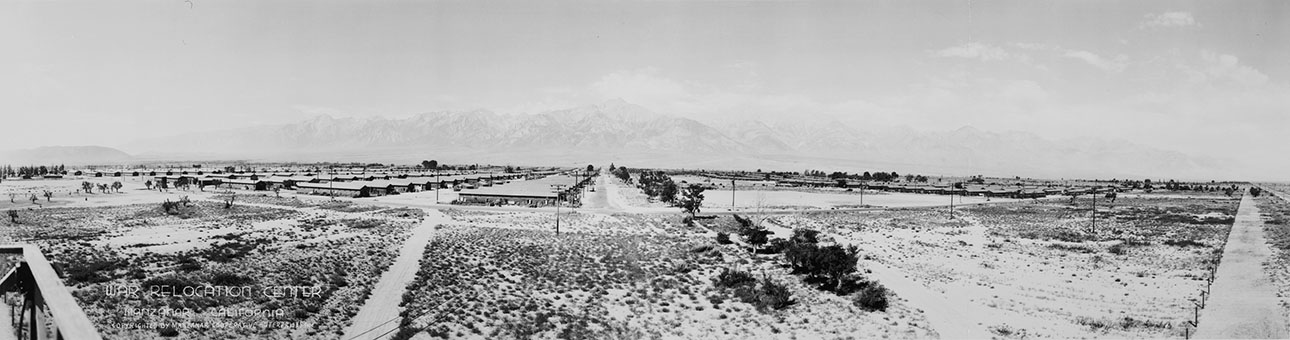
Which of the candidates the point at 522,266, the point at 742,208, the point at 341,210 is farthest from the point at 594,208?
the point at 522,266

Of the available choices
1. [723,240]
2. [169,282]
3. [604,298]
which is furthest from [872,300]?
[169,282]

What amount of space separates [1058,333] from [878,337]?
651 cm

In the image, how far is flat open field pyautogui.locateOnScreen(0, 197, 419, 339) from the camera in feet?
58.2

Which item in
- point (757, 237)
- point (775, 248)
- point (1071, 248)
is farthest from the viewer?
point (1071, 248)

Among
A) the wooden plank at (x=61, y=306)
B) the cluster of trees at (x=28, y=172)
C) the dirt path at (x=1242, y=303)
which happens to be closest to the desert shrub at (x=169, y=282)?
the wooden plank at (x=61, y=306)

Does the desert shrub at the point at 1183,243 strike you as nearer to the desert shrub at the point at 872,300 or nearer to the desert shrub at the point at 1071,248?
the desert shrub at the point at 1071,248

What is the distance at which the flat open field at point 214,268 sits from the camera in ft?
58.2

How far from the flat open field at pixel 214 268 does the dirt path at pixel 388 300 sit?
0.44 meters

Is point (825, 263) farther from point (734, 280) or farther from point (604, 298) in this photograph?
point (604, 298)

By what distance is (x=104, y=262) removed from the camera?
942 inches

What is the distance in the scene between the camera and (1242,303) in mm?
23797

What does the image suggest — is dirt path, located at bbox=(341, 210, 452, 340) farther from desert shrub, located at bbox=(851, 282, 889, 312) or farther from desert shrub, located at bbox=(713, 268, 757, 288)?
desert shrub, located at bbox=(851, 282, 889, 312)

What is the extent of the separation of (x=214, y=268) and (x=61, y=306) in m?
26.8

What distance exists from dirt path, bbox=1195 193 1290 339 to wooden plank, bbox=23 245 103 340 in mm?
27788
